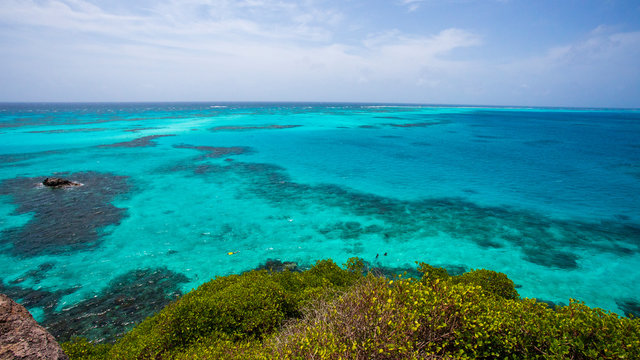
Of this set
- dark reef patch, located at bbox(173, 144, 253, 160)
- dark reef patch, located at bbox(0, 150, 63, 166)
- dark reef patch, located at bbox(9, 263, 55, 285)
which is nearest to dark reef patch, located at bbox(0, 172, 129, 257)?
dark reef patch, located at bbox(9, 263, 55, 285)

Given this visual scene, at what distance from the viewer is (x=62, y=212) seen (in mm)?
24484

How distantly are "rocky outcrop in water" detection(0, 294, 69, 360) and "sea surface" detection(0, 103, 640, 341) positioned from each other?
21.3ft

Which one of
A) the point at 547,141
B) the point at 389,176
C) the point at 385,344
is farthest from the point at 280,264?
the point at 547,141

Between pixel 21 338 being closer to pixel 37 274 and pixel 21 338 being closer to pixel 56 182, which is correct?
pixel 37 274

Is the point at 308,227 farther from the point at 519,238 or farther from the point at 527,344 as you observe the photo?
the point at 527,344

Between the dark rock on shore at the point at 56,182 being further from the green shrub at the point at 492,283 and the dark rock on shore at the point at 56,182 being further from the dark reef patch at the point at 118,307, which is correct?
the green shrub at the point at 492,283

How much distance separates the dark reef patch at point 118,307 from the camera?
42.3 ft

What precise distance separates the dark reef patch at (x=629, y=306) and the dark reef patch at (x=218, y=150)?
46.3 meters

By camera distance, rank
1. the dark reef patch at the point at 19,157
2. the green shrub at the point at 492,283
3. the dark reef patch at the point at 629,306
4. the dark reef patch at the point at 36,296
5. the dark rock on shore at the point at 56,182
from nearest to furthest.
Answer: the green shrub at the point at 492,283 < the dark reef patch at the point at 36,296 < the dark reef patch at the point at 629,306 < the dark rock on shore at the point at 56,182 < the dark reef patch at the point at 19,157

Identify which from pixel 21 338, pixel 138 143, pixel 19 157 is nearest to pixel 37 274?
pixel 21 338

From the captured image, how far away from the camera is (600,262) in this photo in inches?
736

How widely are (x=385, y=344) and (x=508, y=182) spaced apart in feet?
116

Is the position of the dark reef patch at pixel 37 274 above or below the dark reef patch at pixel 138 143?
below

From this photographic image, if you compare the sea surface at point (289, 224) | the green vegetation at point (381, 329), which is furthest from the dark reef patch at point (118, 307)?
the green vegetation at point (381, 329)
